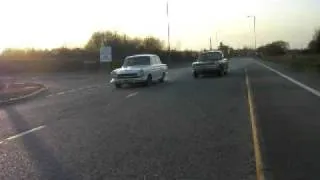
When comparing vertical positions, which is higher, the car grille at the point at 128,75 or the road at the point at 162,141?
the car grille at the point at 128,75

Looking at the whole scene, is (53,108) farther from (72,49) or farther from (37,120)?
(72,49)

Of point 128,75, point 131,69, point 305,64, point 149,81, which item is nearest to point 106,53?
point 305,64

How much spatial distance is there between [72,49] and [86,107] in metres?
84.2

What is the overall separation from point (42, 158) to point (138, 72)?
70.7ft

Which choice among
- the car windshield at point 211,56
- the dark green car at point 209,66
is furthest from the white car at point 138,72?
the car windshield at point 211,56

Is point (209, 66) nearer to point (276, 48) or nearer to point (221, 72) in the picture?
point (221, 72)

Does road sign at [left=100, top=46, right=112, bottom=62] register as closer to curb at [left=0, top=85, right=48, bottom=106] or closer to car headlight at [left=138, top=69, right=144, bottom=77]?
car headlight at [left=138, top=69, right=144, bottom=77]

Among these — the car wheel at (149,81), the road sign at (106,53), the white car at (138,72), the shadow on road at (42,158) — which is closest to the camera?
the shadow on road at (42,158)

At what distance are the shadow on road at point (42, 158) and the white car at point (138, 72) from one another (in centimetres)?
1665

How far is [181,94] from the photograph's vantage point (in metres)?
24.8

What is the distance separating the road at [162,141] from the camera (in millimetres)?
8672

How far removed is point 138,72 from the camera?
31.4 metres

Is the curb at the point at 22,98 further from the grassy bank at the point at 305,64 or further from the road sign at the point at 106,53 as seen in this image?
the road sign at the point at 106,53

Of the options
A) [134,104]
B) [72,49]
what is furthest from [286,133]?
[72,49]
